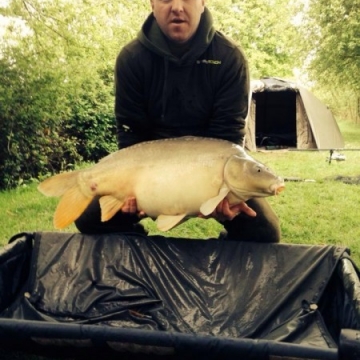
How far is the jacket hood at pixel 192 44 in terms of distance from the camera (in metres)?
1.61

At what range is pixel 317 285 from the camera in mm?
1371

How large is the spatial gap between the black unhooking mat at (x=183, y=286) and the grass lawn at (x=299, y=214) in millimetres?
236

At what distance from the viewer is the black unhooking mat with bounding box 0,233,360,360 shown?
1330mm

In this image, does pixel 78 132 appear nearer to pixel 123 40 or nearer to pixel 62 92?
pixel 62 92

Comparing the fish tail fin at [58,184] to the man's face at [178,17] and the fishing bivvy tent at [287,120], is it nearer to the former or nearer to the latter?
the man's face at [178,17]

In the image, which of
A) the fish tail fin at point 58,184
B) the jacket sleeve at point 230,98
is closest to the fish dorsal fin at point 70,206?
the fish tail fin at point 58,184

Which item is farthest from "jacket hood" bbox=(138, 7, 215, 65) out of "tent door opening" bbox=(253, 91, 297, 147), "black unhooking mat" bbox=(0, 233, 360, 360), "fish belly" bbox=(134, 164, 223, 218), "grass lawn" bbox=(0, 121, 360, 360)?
"tent door opening" bbox=(253, 91, 297, 147)

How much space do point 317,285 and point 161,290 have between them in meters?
0.42

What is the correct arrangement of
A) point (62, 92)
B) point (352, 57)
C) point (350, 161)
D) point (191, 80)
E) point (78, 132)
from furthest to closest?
1. point (352, 57)
2. point (350, 161)
3. point (78, 132)
4. point (62, 92)
5. point (191, 80)

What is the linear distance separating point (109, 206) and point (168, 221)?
0.61ft

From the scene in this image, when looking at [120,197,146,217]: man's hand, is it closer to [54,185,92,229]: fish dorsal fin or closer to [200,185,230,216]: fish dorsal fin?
[54,185,92,229]: fish dorsal fin

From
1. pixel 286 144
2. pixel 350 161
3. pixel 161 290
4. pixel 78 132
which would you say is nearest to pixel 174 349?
pixel 161 290

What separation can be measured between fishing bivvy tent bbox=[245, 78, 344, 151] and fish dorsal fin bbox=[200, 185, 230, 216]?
5810mm

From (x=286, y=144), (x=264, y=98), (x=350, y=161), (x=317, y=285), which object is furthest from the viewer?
(x=264, y=98)
